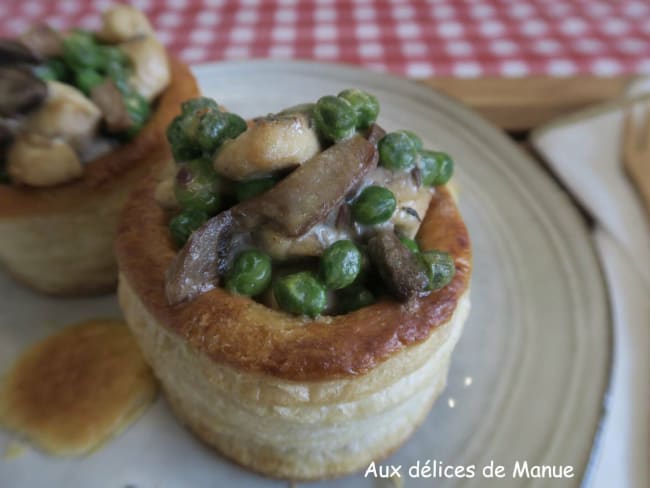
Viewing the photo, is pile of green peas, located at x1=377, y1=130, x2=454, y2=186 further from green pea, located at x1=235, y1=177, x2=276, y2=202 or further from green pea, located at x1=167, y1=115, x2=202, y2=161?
green pea, located at x1=167, y1=115, x2=202, y2=161

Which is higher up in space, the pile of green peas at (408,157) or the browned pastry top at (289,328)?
the pile of green peas at (408,157)

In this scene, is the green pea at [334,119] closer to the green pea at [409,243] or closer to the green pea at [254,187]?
the green pea at [254,187]

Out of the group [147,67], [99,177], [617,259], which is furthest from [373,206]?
[617,259]

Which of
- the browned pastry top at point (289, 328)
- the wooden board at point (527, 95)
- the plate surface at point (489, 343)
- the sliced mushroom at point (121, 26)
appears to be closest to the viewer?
the browned pastry top at point (289, 328)

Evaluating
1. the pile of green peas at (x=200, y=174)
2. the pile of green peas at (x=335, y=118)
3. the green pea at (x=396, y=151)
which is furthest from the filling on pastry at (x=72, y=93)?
the green pea at (x=396, y=151)

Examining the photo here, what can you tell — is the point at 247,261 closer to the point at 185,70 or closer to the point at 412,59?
the point at 185,70

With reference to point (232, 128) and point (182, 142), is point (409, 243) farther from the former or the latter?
point (182, 142)

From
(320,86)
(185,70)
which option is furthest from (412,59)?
(185,70)
